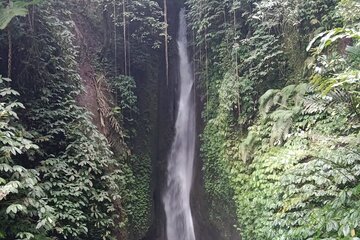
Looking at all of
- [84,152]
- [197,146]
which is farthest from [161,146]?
[84,152]

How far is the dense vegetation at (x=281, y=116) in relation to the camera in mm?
4953

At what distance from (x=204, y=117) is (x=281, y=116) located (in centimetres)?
402

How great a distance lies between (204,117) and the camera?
433 inches

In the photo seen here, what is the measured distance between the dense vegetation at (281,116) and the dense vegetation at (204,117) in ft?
0.09

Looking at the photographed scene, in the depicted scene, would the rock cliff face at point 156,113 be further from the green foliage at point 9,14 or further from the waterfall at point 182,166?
the green foliage at point 9,14

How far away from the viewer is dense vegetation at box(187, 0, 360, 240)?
4.95 metres

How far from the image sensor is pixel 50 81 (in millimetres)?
7355

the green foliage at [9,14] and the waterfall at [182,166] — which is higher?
the green foliage at [9,14]

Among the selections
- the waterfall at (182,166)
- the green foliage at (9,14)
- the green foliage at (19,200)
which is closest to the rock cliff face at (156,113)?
the waterfall at (182,166)

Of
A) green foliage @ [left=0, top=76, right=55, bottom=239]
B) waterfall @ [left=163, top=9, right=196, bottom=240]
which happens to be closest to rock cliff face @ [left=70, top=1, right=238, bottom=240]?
waterfall @ [left=163, top=9, right=196, bottom=240]

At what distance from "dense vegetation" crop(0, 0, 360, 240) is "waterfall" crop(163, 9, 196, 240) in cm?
82

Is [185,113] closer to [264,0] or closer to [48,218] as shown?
[264,0]

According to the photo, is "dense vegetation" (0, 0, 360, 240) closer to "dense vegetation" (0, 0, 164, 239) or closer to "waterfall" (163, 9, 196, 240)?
"dense vegetation" (0, 0, 164, 239)

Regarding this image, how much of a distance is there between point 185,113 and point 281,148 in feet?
18.4
